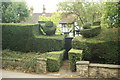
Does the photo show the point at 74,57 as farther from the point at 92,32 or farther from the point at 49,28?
the point at 49,28

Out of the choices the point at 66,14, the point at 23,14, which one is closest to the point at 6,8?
the point at 23,14

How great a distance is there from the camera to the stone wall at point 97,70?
24.5 feet

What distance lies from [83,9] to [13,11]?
8.11 meters

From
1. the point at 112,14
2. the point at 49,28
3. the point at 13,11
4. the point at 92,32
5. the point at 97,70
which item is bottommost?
the point at 97,70

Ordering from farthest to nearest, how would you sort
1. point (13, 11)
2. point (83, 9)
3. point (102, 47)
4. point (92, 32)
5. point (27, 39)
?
point (83, 9) → point (13, 11) → point (27, 39) → point (92, 32) → point (102, 47)

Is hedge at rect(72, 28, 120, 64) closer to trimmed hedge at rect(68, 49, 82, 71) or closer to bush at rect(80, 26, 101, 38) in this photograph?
bush at rect(80, 26, 101, 38)

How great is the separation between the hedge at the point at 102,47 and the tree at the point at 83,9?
232 inches

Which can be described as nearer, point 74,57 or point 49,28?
point 74,57

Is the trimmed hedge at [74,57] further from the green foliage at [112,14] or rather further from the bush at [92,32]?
the green foliage at [112,14]

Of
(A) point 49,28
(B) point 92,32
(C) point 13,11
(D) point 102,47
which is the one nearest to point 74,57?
(D) point 102,47

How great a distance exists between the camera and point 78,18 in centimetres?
1788

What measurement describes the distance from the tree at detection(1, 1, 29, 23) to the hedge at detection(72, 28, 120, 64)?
849 cm

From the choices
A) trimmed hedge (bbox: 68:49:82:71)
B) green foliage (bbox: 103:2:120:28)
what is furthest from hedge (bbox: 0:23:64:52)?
green foliage (bbox: 103:2:120:28)

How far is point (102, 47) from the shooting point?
951 centimetres
